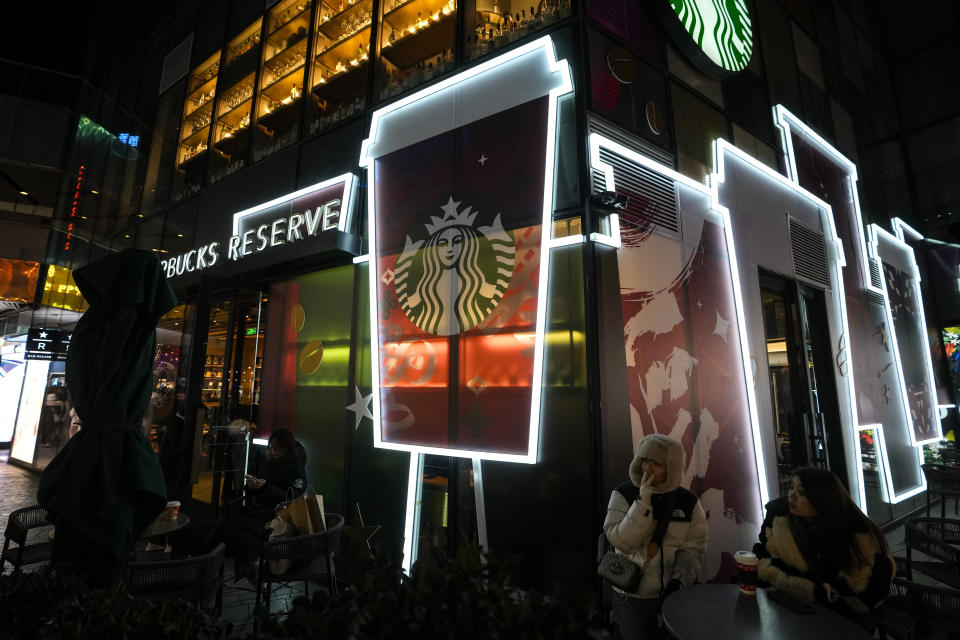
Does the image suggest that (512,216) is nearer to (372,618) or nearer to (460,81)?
(460,81)

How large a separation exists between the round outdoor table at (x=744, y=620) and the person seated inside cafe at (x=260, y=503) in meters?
2.84

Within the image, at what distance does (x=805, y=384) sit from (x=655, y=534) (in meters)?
4.15

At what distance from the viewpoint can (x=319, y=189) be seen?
5.88 m

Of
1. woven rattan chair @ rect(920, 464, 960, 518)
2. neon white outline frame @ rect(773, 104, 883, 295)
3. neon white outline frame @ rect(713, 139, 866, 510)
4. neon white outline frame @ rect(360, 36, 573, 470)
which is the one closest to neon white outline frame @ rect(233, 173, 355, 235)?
neon white outline frame @ rect(360, 36, 573, 470)

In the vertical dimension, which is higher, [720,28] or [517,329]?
[720,28]

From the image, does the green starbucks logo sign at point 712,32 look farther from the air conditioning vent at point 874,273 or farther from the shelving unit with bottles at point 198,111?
the shelving unit with bottles at point 198,111

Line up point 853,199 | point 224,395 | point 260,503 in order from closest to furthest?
1. point 260,503
2. point 224,395
3. point 853,199

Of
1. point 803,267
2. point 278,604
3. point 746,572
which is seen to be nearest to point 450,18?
point 803,267

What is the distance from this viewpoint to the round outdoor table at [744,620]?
2053mm

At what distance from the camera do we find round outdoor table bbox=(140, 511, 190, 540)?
11.4ft

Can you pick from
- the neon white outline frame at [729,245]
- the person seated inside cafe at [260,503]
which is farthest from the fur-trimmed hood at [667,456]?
the person seated inside cafe at [260,503]

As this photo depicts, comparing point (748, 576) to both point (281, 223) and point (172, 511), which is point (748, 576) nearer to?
point (172, 511)

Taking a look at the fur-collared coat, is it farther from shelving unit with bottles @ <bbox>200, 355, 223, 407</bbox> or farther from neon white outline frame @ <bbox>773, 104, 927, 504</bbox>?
shelving unit with bottles @ <bbox>200, 355, 223, 407</bbox>

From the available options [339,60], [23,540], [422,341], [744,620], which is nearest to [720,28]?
[339,60]
